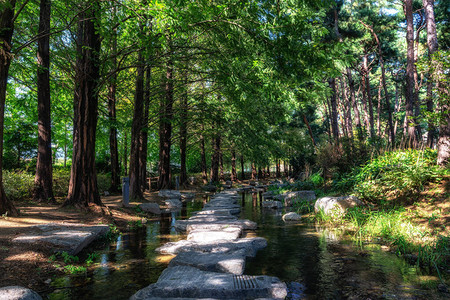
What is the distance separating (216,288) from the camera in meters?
2.80

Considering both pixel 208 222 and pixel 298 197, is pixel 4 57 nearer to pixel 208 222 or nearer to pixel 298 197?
pixel 208 222

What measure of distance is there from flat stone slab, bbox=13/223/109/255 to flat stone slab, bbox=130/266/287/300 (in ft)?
7.04

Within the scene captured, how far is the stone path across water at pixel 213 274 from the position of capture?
278 cm

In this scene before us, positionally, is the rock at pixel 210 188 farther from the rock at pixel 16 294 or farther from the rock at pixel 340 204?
the rock at pixel 16 294

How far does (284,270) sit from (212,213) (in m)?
4.46

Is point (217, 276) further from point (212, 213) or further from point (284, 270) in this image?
point (212, 213)

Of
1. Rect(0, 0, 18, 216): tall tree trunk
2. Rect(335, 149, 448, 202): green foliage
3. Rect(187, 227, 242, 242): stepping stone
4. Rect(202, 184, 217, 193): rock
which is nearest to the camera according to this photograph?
Rect(187, 227, 242, 242): stepping stone

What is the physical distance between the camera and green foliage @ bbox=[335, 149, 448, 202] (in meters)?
A: 6.41

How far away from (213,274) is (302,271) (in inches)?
51.3

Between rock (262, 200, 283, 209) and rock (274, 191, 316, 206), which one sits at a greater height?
rock (274, 191, 316, 206)

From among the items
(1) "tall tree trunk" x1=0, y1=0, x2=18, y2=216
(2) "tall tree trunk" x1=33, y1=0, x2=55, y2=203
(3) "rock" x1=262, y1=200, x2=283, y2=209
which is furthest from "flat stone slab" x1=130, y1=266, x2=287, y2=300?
(3) "rock" x1=262, y1=200, x2=283, y2=209

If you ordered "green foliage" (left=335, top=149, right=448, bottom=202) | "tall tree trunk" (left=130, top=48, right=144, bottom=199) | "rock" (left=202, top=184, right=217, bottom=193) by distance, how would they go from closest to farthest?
"green foliage" (left=335, top=149, right=448, bottom=202)
"tall tree trunk" (left=130, top=48, right=144, bottom=199)
"rock" (left=202, top=184, right=217, bottom=193)

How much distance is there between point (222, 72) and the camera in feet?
20.4

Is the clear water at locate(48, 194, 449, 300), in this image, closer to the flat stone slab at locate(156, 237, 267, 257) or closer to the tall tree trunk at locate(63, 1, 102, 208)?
the flat stone slab at locate(156, 237, 267, 257)
